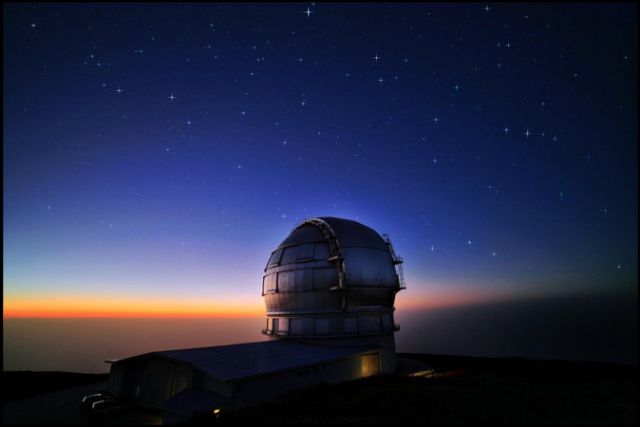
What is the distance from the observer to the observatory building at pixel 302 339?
14867mm

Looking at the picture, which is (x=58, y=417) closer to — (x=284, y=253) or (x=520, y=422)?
(x=284, y=253)

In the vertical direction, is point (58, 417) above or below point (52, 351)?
above

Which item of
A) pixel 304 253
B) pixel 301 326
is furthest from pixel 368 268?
pixel 301 326

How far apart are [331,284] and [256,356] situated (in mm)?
6625

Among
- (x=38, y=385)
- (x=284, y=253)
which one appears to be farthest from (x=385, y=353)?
(x=38, y=385)

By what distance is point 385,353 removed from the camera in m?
22.4

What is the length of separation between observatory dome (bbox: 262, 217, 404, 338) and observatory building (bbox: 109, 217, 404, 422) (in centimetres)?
7

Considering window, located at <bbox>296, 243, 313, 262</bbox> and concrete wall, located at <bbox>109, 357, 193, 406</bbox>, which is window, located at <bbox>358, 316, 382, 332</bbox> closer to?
window, located at <bbox>296, 243, 313, 262</bbox>

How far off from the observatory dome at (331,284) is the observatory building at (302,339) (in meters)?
0.07

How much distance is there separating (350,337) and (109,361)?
14426 millimetres

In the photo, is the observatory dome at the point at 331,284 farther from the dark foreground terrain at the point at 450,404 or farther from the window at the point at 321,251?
the dark foreground terrain at the point at 450,404

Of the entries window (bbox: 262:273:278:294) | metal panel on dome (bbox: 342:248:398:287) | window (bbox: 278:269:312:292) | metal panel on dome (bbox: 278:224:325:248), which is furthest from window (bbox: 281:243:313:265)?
metal panel on dome (bbox: 342:248:398:287)

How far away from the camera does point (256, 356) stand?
17844 millimetres

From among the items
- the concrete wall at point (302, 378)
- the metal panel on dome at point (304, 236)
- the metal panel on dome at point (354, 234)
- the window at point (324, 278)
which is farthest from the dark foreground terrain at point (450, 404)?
the metal panel on dome at point (304, 236)
